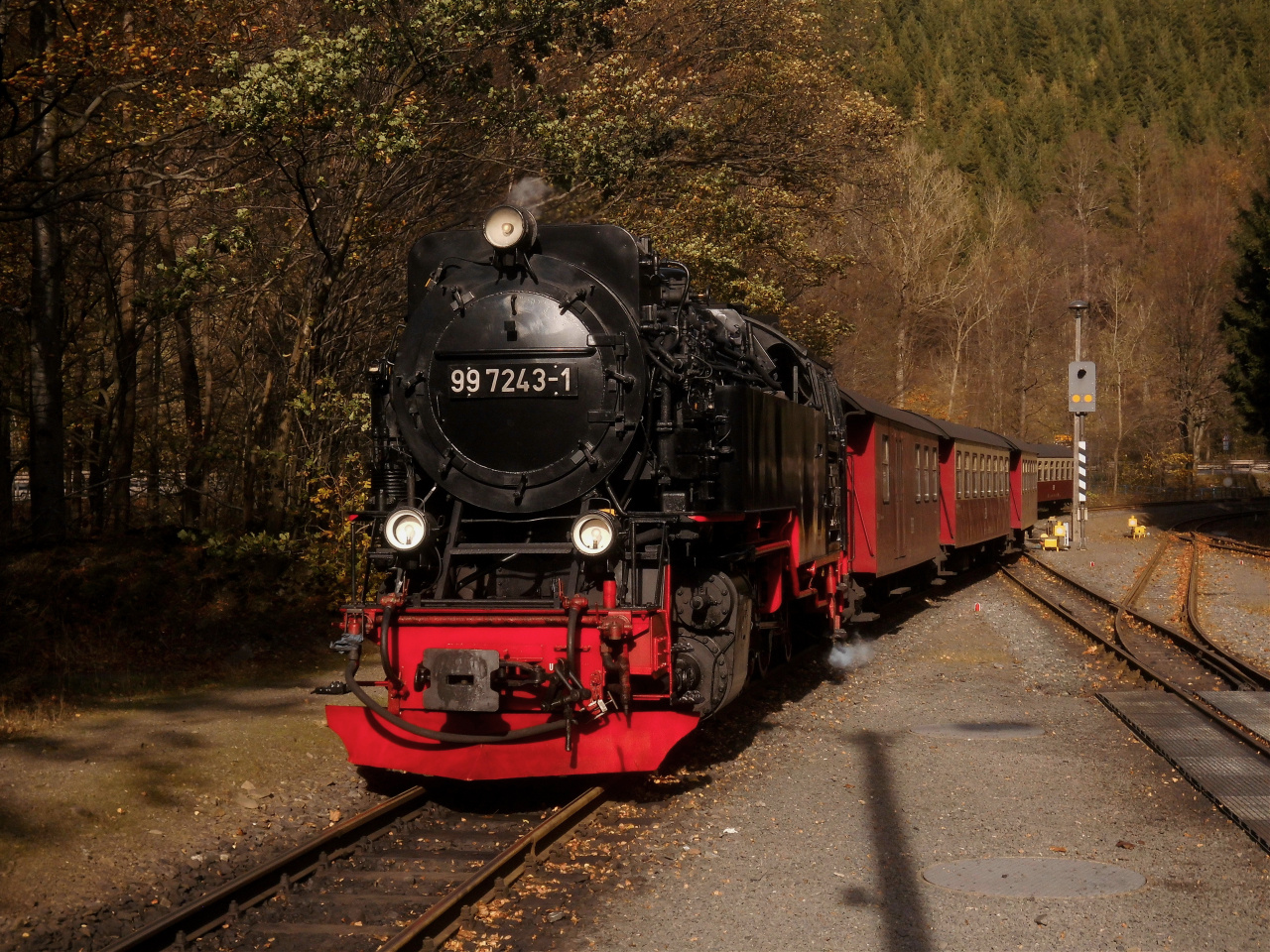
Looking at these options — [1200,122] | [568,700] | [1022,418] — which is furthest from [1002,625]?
[1200,122]

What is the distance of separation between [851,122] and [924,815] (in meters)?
15.7

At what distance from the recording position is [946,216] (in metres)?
40.9

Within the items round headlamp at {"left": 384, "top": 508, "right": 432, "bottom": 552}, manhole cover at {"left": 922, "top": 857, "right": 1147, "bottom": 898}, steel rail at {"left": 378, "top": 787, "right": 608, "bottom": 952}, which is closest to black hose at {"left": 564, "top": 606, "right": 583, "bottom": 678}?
steel rail at {"left": 378, "top": 787, "right": 608, "bottom": 952}

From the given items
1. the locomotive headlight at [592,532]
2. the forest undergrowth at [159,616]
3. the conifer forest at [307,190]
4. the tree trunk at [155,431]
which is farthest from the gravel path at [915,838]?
the tree trunk at [155,431]

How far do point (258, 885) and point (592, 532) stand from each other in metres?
2.52

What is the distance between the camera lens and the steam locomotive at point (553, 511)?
6.73m

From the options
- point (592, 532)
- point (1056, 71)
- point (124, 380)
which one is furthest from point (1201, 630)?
point (1056, 71)

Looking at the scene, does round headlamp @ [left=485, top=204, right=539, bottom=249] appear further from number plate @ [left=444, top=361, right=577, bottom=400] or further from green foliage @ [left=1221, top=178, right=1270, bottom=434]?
green foliage @ [left=1221, top=178, right=1270, bottom=434]

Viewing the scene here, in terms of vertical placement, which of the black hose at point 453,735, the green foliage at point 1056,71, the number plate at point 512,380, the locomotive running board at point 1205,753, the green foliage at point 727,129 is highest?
the green foliage at point 1056,71

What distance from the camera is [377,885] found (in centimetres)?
559

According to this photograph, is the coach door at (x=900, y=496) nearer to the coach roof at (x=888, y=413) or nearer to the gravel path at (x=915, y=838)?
the coach roof at (x=888, y=413)

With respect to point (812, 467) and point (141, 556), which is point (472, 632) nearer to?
point (812, 467)

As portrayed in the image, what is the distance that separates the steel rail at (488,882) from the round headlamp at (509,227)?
10.5 feet

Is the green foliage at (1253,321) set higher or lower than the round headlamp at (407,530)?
higher
